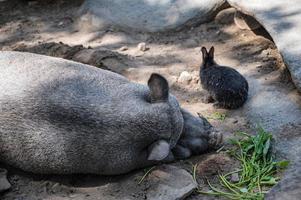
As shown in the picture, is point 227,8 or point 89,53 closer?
point 89,53

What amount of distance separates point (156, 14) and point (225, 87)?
232cm

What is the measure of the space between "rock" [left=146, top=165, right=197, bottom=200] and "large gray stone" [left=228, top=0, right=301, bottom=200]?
2.86ft

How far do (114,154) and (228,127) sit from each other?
4.65 feet

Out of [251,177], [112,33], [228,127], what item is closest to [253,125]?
[228,127]

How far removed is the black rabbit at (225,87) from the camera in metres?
5.64

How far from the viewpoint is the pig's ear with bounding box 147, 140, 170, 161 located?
451 cm

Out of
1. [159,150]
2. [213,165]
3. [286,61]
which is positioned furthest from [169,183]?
[286,61]

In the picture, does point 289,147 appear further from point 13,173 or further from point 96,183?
point 13,173

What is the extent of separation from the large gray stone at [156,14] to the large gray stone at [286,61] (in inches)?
28.2

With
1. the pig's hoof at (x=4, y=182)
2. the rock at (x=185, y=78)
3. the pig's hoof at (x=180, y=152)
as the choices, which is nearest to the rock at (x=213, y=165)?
the pig's hoof at (x=180, y=152)

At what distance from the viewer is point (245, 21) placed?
727cm

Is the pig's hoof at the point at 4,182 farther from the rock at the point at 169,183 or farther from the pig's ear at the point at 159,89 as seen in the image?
the pig's ear at the point at 159,89

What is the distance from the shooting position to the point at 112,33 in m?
7.68

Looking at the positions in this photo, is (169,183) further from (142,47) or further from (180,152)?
(142,47)
